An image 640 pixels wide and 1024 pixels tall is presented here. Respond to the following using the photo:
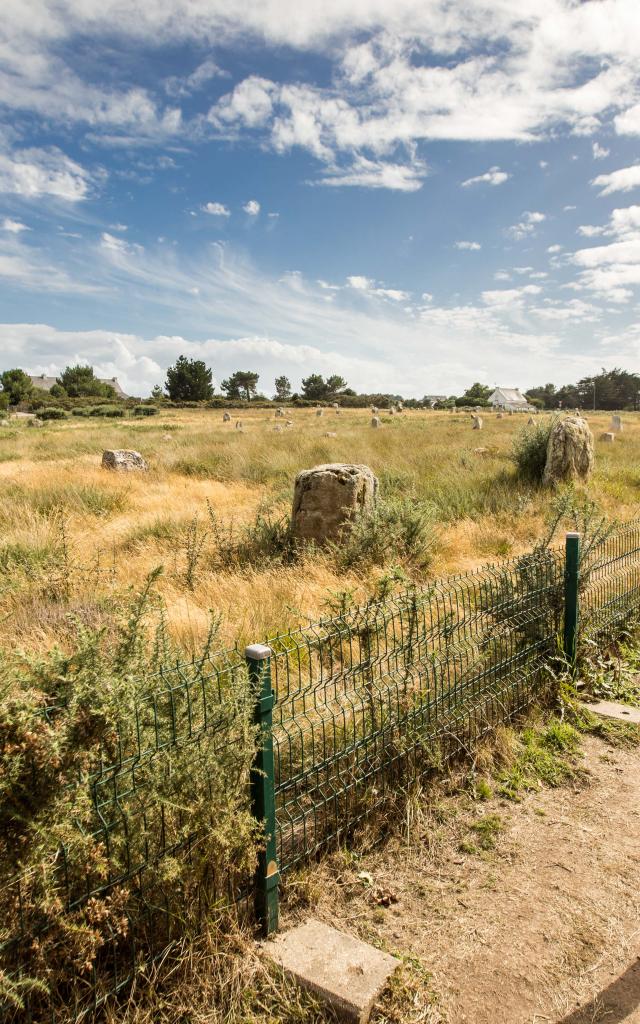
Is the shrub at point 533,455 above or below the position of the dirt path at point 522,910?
above

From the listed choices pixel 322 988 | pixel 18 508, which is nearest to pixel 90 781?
pixel 322 988

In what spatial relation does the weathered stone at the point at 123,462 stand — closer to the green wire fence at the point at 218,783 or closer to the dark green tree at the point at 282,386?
the green wire fence at the point at 218,783

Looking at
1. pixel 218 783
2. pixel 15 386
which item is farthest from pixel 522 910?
pixel 15 386

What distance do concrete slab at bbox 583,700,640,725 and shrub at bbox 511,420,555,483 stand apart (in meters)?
8.02

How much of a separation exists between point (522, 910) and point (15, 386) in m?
75.4

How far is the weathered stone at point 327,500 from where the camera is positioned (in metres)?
8.05

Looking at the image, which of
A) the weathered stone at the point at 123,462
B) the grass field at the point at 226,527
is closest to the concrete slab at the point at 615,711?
the grass field at the point at 226,527

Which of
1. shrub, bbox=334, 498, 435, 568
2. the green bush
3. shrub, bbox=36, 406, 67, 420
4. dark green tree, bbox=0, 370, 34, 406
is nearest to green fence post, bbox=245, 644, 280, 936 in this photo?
shrub, bbox=334, 498, 435, 568

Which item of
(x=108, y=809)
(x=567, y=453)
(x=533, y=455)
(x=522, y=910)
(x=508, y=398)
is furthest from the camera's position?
(x=508, y=398)

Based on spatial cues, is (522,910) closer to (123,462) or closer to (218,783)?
(218,783)

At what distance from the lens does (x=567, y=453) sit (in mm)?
11539

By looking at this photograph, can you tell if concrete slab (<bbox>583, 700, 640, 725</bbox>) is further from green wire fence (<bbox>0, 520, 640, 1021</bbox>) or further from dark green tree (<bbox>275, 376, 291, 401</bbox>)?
dark green tree (<bbox>275, 376, 291, 401</bbox>)

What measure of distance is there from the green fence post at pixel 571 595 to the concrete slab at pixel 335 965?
313 centimetres

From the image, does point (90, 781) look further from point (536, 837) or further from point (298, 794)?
point (536, 837)
